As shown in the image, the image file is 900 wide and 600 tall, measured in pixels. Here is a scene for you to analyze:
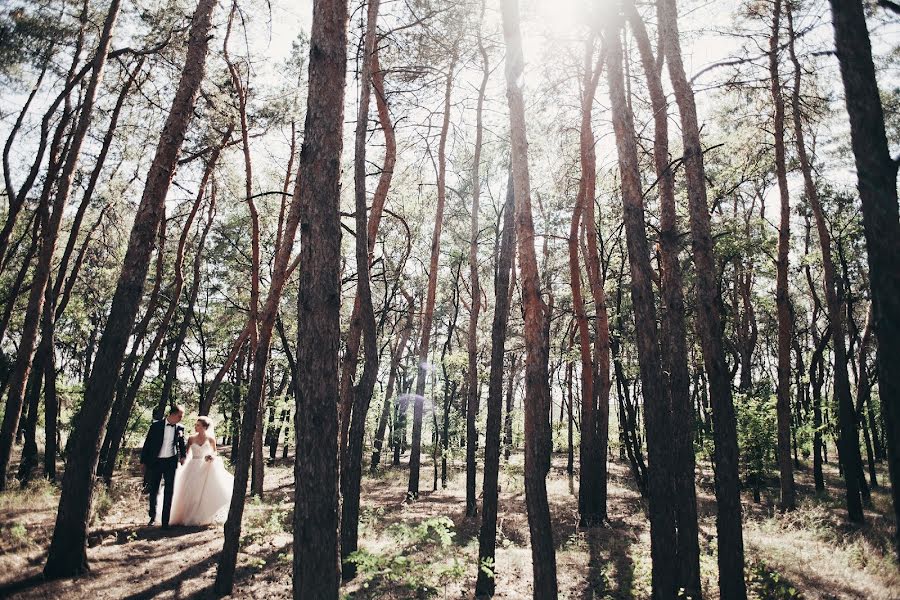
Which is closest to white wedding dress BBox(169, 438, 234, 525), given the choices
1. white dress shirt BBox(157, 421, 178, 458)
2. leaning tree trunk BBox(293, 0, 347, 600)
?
white dress shirt BBox(157, 421, 178, 458)

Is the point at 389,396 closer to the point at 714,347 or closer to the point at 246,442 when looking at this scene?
the point at 246,442

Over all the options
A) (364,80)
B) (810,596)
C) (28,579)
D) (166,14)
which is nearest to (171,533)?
(28,579)

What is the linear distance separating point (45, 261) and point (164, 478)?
191 inches

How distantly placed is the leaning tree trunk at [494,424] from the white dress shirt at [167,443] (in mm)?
5691

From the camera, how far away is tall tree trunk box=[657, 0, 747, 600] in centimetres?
567

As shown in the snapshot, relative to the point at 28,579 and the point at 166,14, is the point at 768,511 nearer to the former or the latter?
the point at 28,579

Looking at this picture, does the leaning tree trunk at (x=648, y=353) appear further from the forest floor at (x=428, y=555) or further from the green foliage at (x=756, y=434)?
the green foliage at (x=756, y=434)

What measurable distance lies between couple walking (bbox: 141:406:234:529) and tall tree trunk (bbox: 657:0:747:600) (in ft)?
27.7

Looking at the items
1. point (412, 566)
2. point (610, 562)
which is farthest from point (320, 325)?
point (610, 562)

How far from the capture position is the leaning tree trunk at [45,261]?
8539 millimetres

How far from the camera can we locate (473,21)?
27.6ft

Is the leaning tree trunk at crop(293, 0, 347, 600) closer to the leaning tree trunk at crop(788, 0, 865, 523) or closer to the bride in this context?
the bride

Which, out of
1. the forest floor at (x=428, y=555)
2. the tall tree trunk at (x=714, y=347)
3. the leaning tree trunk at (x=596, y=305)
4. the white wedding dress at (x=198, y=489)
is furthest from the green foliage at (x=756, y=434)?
the white wedding dress at (x=198, y=489)

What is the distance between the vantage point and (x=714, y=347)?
5926 millimetres
